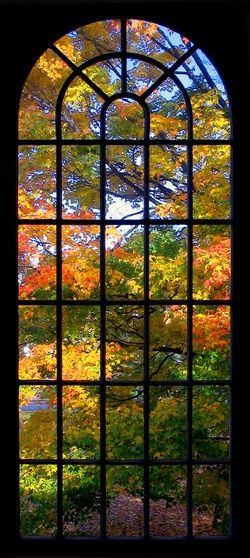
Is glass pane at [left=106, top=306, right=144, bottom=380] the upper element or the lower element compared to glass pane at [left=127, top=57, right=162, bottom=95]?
lower

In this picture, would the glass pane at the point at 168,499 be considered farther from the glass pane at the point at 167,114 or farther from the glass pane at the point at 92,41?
the glass pane at the point at 92,41

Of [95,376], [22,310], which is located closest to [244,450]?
[95,376]

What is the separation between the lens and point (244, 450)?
65.1 inches

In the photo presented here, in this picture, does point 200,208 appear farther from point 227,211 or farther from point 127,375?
point 127,375

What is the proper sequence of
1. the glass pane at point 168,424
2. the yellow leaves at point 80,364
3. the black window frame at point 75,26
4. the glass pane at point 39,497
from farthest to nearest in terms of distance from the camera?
the glass pane at point 39,497 < the glass pane at point 168,424 < the yellow leaves at point 80,364 < the black window frame at point 75,26

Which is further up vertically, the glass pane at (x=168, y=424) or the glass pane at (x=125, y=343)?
the glass pane at (x=125, y=343)

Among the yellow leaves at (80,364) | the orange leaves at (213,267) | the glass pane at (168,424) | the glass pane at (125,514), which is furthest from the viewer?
the glass pane at (125,514)

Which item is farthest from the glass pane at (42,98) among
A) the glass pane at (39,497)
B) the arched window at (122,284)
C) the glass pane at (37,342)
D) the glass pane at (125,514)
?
the glass pane at (125,514)

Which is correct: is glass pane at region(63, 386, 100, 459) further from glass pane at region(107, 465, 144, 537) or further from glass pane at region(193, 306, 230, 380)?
glass pane at region(193, 306, 230, 380)

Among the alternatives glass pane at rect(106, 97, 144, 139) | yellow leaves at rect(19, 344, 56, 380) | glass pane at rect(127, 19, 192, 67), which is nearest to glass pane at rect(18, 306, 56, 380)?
yellow leaves at rect(19, 344, 56, 380)

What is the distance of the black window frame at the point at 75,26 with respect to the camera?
1640 millimetres

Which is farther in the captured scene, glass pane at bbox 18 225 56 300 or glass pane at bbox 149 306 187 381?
glass pane at bbox 149 306 187 381

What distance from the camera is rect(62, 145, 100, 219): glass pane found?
2928 millimetres

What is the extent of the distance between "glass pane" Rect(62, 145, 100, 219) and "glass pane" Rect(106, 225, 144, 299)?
0.55 ft
